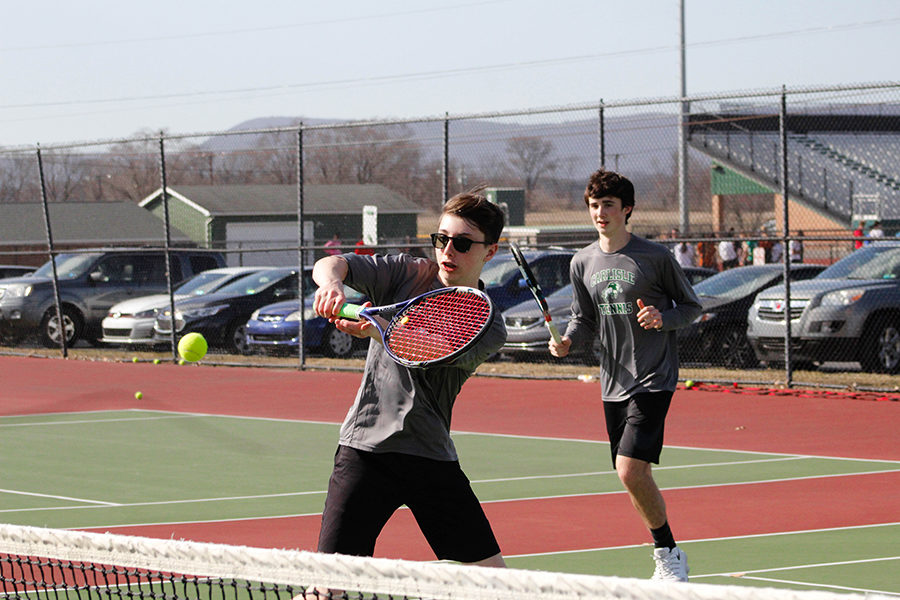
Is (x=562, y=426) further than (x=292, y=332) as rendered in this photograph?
No

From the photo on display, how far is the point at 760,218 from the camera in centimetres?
2369

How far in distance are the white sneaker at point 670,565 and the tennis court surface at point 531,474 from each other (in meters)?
0.20

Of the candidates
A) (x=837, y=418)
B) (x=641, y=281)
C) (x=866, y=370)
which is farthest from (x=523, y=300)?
(x=641, y=281)

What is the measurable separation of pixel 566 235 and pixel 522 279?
4.79m

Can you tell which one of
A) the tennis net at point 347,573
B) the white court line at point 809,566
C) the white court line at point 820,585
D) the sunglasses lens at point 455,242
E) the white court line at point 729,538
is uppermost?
the sunglasses lens at point 455,242

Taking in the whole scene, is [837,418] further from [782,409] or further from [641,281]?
[641,281]

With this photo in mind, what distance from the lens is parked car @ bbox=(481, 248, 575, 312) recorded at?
18750 millimetres

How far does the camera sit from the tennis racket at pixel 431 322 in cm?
410

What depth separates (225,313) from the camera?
2028 cm

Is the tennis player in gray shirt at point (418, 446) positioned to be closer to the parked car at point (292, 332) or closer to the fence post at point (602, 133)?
the fence post at point (602, 133)

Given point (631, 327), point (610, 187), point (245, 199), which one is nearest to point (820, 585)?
point (631, 327)

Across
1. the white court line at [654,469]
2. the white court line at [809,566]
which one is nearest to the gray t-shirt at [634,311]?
the white court line at [809,566]

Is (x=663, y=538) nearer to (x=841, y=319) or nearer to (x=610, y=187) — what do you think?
(x=610, y=187)

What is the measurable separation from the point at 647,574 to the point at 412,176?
16.0m
